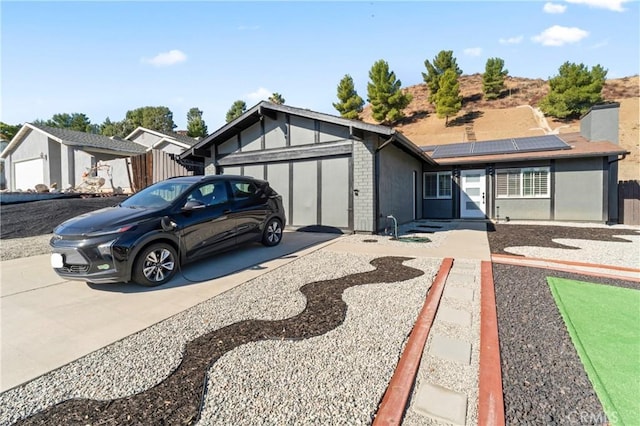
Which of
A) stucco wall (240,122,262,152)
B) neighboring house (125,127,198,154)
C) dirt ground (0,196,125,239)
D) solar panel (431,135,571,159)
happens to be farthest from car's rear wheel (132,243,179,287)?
neighboring house (125,127,198,154)

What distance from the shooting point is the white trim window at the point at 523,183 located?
11992mm

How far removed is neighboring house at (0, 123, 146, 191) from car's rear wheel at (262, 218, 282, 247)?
15.8 metres

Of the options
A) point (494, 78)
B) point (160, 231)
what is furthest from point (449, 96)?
point (160, 231)

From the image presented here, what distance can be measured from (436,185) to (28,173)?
85.8 feet

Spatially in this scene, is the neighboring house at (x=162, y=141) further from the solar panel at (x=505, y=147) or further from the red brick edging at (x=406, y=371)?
the red brick edging at (x=406, y=371)

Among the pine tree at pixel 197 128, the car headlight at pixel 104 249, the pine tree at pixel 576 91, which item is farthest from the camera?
the pine tree at pixel 197 128

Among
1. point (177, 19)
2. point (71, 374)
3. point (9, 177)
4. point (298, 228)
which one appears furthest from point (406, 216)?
point (9, 177)

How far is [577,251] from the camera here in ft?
20.8

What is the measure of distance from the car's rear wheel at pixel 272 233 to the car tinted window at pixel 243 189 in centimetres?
82

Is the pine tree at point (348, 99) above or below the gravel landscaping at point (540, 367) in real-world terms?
above

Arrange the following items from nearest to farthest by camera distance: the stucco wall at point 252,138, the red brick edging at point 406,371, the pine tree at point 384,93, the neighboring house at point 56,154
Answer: the red brick edging at point 406,371, the stucco wall at point 252,138, the neighboring house at point 56,154, the pine tree at point 384,93

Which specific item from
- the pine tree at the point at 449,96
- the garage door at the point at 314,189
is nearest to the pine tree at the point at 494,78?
the pine tree at the point at 449,96

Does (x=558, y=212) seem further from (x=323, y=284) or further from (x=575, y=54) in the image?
(x=575, y=54)

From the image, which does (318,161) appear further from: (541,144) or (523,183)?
(541,144)
